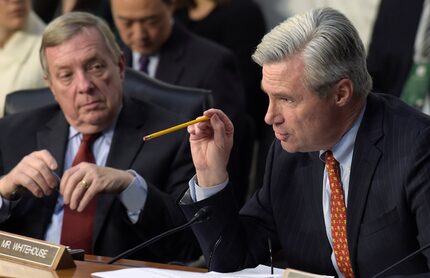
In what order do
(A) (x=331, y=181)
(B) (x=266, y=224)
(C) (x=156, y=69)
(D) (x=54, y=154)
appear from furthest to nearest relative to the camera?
(C) (x=156, y=69)
(D) (x=54, y=154)
(B) (x=266, y=224)
(A) (x=331, y=181)

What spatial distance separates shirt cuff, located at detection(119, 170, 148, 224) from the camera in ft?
11.2

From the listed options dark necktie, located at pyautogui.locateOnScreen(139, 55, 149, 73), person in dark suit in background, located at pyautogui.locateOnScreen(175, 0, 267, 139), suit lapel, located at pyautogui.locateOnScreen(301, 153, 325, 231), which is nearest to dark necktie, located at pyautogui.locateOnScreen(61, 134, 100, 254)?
suit lapel, located at pyautogui.locateOnScreen(301, 153, 325, 231)

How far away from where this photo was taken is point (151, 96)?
4051 millimetres

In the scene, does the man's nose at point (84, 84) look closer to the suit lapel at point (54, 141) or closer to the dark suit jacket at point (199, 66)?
the suit lapel at point (54, 141)

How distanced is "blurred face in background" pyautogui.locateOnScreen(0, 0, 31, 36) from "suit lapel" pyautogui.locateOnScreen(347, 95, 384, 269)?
2.82 meters

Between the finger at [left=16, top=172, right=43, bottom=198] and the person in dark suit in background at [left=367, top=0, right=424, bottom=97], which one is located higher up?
the person in dark suit in background at [left=367, top=0, right=424, bottom=97]

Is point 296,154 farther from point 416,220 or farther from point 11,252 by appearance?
point 11,252

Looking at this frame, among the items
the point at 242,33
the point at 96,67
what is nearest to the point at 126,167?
the point at 96,67

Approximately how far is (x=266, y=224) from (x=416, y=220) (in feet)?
1.86

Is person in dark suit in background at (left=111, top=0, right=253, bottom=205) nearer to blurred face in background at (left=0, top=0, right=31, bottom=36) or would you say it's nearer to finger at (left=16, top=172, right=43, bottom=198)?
blurred face in background at (left=0, top=0, right=31, bottom=36)

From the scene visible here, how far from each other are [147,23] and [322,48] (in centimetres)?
265

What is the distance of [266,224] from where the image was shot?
3.14 m

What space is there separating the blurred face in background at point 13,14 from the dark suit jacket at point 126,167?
1.44 metres

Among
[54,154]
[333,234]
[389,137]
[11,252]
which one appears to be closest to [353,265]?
[333,234]
